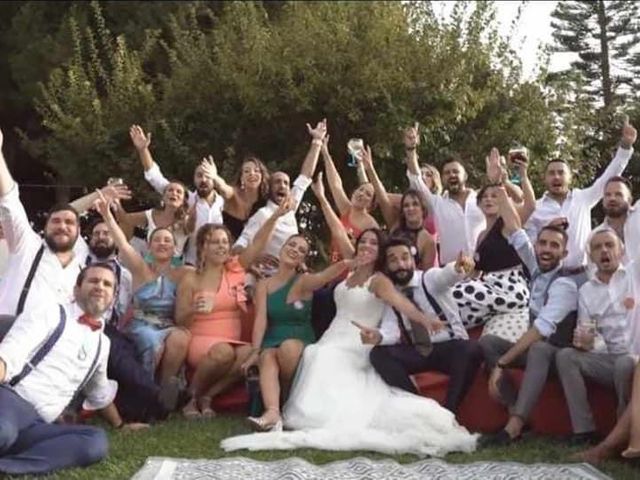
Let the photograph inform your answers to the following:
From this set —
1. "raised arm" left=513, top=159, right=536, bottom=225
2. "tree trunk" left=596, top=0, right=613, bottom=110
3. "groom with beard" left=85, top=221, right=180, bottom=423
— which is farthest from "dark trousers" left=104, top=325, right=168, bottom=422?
"tree trunk" left=596, top=0, right=613, bottom=110

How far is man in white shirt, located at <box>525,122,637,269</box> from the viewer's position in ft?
25.4

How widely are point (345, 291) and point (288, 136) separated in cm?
642

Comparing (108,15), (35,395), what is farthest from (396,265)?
(108,15)

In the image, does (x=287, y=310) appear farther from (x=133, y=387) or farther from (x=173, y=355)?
(x=133, y=387)

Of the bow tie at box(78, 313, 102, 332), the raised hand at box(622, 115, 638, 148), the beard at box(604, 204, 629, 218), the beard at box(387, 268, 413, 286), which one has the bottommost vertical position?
the bow tie at box(78, 313, 102, 332)

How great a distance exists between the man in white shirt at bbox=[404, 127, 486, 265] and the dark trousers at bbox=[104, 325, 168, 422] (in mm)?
2861

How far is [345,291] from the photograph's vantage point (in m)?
7.05

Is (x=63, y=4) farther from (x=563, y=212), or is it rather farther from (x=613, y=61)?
(x=563, y=212)

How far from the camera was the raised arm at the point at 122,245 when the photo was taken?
7.29m

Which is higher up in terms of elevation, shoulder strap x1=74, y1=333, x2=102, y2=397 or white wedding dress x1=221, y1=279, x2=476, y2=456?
shoulder strap x1=74, y1=333, x2=102, y2=397

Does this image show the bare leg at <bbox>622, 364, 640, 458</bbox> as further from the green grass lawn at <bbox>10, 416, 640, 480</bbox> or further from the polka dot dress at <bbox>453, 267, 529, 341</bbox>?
the polka dot dress at <bbox>453, 267, 529, 341</bbox>

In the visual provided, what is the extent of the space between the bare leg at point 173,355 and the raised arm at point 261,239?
89 centimetres

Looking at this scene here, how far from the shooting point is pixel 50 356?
550cm

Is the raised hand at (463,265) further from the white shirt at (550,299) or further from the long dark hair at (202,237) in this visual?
the long dark hair at (202,237)
